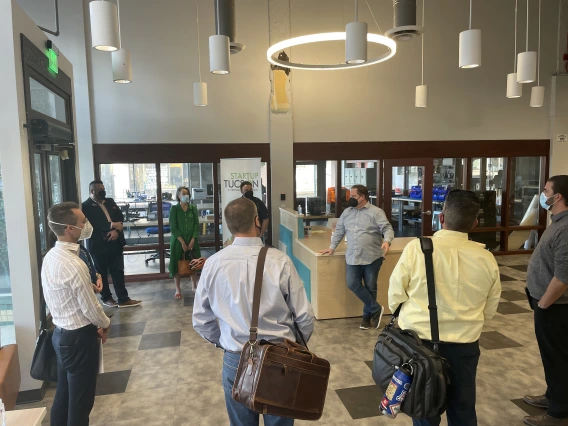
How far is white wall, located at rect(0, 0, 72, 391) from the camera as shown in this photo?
10.3ft

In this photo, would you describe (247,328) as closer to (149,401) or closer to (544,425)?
(149,401)

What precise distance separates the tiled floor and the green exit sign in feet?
9.66

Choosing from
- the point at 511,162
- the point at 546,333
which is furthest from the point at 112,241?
the point at 511,162

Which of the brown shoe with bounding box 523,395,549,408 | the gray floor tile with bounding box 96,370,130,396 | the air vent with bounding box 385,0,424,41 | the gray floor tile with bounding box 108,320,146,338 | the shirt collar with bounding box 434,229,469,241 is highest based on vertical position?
the air vent with bounding box 385,0,424,41

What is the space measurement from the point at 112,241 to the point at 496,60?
763 cm

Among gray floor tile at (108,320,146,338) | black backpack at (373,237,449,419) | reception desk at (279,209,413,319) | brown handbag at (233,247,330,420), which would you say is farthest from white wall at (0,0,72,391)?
reception desk at (279,209,413,319)

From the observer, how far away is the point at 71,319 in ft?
7.79

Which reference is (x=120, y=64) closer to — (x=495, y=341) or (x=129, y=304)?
(x=129, y=304)

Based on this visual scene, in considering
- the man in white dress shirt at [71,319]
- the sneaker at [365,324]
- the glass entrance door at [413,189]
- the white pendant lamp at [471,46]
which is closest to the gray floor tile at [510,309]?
the sneaker at [365,324]

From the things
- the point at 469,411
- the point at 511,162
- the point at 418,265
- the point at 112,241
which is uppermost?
the point at 511,162

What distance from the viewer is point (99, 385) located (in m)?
3.62

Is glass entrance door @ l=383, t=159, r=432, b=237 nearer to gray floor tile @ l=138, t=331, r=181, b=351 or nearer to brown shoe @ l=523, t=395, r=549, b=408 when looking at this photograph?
gray floor tile @ l=138, t=331, r=181, b=351

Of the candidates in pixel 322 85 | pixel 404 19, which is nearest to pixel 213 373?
pixel 404 19

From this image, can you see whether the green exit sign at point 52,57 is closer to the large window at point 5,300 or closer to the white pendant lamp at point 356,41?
the large window at point 5,300
